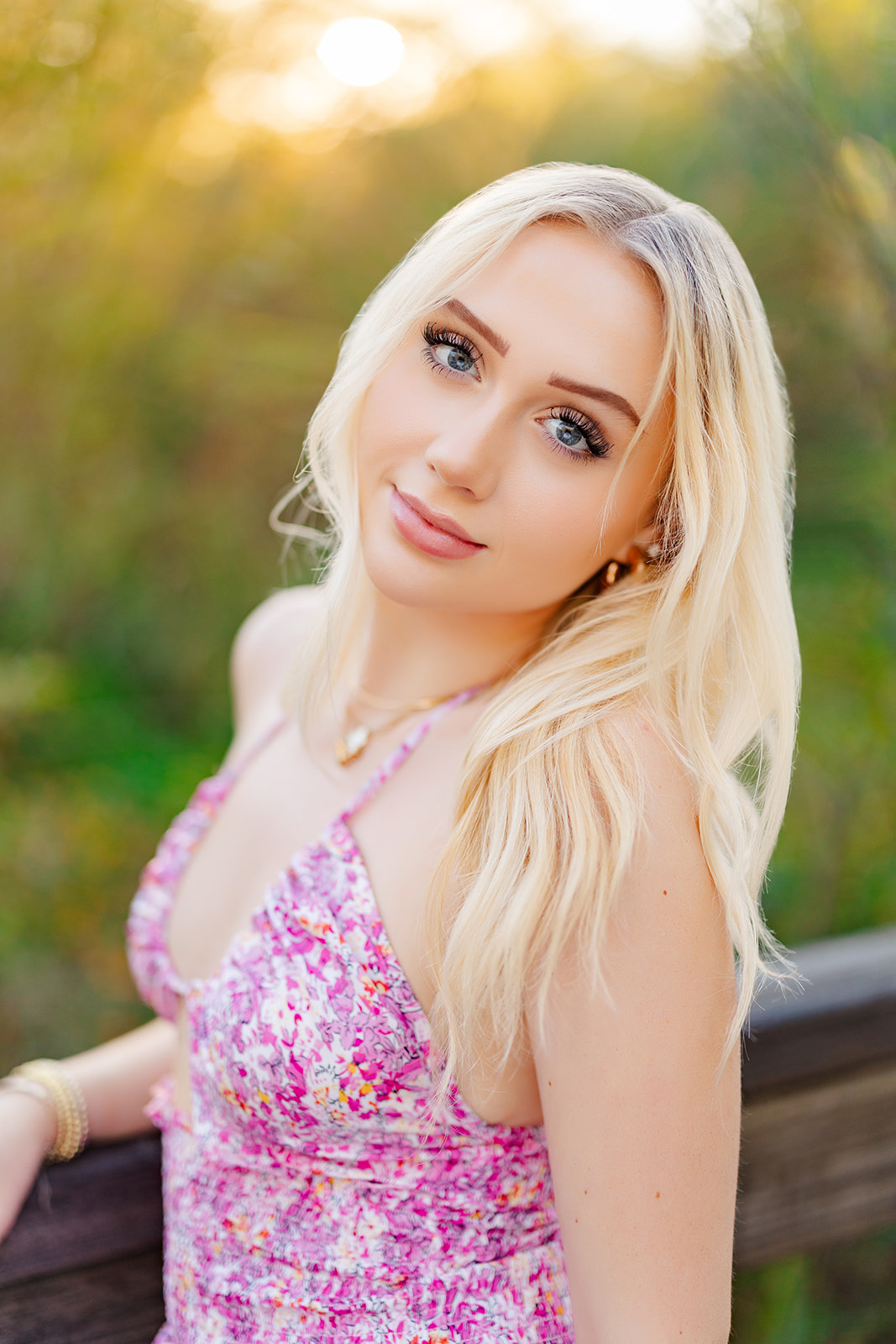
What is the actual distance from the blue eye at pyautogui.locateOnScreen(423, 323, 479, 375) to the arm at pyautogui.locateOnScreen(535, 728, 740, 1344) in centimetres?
51

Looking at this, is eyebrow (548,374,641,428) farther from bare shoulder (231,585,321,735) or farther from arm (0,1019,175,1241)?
arm (0,1019,175,1241)

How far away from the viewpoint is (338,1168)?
1.20 meters

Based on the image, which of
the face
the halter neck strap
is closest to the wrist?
the halter neck strap

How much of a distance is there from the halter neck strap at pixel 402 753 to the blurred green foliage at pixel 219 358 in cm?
133

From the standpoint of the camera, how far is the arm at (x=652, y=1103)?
1.02m

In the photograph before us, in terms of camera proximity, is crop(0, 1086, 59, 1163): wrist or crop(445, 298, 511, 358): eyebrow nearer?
crop(445, 298, 511, 358): eyebrow

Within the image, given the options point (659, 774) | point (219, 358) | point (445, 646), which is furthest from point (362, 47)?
point (659, 774)

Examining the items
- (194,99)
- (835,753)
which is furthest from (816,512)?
(194,99)

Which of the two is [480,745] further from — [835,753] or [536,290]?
[835,753]

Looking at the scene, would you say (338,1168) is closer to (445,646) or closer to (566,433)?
(445,646)

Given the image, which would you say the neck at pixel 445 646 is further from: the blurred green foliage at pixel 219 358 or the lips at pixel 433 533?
the blurred green foliage at pixel 219 358

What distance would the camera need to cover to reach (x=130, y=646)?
281 centimetres

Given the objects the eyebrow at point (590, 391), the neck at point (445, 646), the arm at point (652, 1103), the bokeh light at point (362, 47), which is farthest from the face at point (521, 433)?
the bokeh light at point (362, 47)

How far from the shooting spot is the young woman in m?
1.03
